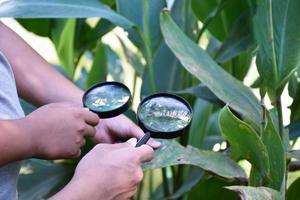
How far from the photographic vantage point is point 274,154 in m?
0.70

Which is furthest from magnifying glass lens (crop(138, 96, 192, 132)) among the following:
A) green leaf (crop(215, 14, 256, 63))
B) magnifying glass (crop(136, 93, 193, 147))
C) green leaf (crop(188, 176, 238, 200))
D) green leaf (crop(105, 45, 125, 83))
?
green leaf (crop(105, 45, 125, 83))

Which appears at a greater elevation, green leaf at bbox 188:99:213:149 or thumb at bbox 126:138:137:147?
thumb at bbox 126:138:137:147

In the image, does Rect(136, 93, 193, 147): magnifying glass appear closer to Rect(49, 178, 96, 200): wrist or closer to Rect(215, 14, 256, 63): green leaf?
Rect(49, 178, 96, 200): wrist

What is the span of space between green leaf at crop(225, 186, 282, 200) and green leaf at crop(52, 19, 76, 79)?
576 millimetres

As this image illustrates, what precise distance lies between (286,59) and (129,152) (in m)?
0.27

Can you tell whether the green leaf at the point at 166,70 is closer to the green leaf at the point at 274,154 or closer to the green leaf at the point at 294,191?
the green leaf at the point at 294,191

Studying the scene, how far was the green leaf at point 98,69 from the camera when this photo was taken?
3.78ft

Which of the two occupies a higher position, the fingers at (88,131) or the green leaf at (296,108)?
the fingers at (88,131)

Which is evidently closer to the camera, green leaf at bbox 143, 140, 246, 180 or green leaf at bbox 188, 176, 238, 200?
green leaf at bbox 143, 140, 246, 180

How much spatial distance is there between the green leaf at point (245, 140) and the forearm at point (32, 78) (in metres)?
0.20

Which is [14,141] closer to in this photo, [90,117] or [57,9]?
[90,117]

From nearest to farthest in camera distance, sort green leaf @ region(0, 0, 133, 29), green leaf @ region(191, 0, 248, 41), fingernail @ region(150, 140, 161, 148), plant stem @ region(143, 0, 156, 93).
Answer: fingernail @ region(150, 140, 161, 148) < green leaf @ region(0, 0, 133, 29) < plant stem @ region(143, 0, 156, 93) < green leaf @ region(191, 0, 248, 41)

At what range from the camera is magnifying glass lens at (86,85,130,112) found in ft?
2.31

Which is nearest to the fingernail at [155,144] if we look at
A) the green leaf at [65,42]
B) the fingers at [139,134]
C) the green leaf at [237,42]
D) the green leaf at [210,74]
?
the fingers at [139,134]
